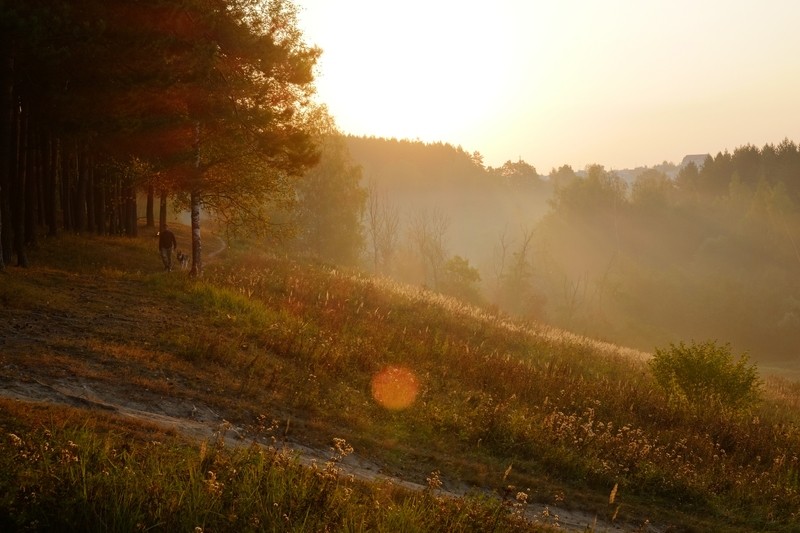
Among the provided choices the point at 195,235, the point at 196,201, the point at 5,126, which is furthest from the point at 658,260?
the point at 5,126

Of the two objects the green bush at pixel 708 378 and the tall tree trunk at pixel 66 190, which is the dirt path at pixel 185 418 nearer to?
the green bush at pixel 708 378

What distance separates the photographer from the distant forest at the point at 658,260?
70.0 m

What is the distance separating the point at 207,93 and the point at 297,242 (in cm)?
3638

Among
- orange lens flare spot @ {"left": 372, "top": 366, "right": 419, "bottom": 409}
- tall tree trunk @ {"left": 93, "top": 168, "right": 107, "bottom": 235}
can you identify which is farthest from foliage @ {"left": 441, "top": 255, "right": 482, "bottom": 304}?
orange lens flare spot @ {"left": 372, "top": 366, "right": 419, "bottom": 409}

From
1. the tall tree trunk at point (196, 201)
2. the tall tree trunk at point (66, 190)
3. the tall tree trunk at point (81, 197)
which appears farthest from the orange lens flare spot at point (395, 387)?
the tall tree trunk at point (66, 190)

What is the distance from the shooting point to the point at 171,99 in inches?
826

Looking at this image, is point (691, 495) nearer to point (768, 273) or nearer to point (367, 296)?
point (367, 296)

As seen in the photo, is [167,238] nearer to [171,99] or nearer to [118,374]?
[171,99]

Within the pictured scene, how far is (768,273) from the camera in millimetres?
75812

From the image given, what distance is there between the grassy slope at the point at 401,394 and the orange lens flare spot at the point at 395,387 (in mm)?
106

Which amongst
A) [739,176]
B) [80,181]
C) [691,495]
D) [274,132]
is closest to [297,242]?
[80,181]

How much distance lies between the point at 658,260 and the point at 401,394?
83.1 metres

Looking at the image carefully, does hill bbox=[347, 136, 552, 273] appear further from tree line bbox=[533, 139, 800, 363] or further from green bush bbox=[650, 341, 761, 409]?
green bush bbox=[650, 341, 761, 409]

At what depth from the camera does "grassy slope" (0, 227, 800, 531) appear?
1007 centimetres
